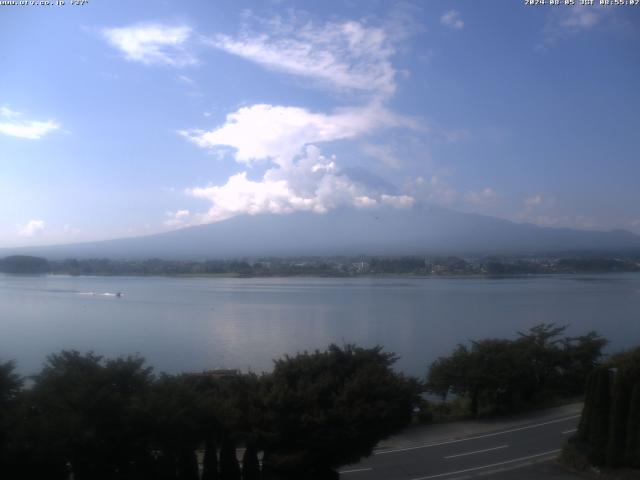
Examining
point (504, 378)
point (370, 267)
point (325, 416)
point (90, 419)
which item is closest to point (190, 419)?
point (90, 419)

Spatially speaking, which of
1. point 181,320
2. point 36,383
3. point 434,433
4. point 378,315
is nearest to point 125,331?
point 181,320

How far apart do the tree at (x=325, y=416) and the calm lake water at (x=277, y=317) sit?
8.01m

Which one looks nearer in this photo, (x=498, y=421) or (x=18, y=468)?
(x=18, y=468)

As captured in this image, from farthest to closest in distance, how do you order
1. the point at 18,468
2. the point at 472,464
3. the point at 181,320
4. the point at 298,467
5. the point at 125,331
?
the point at 181,320 < the point at 125,331 < the point at 472,464 < the point at 298,467 < the point at 18,468

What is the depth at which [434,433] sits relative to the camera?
8.53m

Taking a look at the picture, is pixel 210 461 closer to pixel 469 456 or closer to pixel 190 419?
pixel 190 419

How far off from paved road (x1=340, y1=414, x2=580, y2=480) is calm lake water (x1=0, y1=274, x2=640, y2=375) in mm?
5740

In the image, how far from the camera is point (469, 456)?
7.14 meters

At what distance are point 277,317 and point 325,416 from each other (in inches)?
684

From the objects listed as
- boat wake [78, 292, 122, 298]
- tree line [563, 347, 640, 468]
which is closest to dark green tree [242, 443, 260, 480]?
tree line [563, 347, 640, 468]

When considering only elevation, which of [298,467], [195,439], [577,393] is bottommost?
[577,393]

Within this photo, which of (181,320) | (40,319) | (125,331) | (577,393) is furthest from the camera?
(181,320)

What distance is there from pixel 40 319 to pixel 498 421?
54.0 ft

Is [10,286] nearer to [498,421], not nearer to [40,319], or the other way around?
[40,319]
